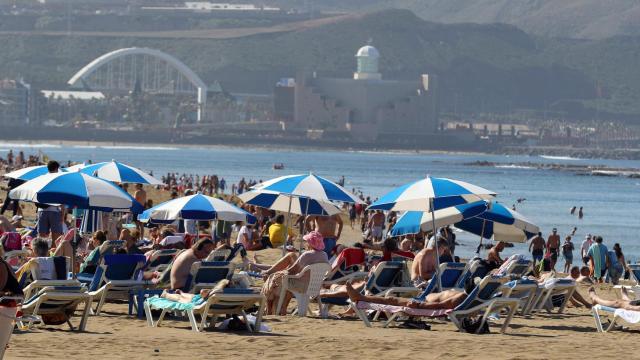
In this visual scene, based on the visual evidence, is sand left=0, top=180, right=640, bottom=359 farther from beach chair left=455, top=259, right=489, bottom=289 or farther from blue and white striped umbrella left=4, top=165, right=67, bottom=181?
blue and white striped umbrella left=4, top=165, right=67, bottom=181

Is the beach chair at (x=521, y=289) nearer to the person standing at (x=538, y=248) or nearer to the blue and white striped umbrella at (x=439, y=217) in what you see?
the blue and white striped umbrella at (x=439, y=217)

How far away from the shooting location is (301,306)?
15445 mm

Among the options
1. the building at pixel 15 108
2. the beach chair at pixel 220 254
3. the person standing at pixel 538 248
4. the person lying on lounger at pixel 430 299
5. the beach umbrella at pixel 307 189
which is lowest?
the building at pixel 15 108

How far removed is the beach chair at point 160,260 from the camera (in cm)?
1630

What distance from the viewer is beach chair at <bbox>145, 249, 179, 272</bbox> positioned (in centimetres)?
1630

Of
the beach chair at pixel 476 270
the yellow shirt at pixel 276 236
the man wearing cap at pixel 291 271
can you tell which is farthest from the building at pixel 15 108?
the man wearing cap at pixel 291 271

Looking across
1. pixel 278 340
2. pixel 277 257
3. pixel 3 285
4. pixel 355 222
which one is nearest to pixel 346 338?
pixel 278 340

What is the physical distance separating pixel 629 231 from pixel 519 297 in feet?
110

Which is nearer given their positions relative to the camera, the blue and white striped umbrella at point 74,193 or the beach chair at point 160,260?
the beach chair at point 160,260

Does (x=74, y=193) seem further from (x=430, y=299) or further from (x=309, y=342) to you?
(x=309, y=342)

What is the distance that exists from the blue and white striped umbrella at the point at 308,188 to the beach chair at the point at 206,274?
135 inches

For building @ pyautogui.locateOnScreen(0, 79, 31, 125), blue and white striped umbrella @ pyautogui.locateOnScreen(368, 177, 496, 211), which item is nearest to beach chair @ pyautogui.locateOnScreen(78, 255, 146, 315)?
blue and white striped umbrella @ pyautogui.locateOnScreen(368, 177, 496, 211)

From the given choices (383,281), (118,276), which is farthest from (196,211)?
(383,281)

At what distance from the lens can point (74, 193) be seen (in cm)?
1661
